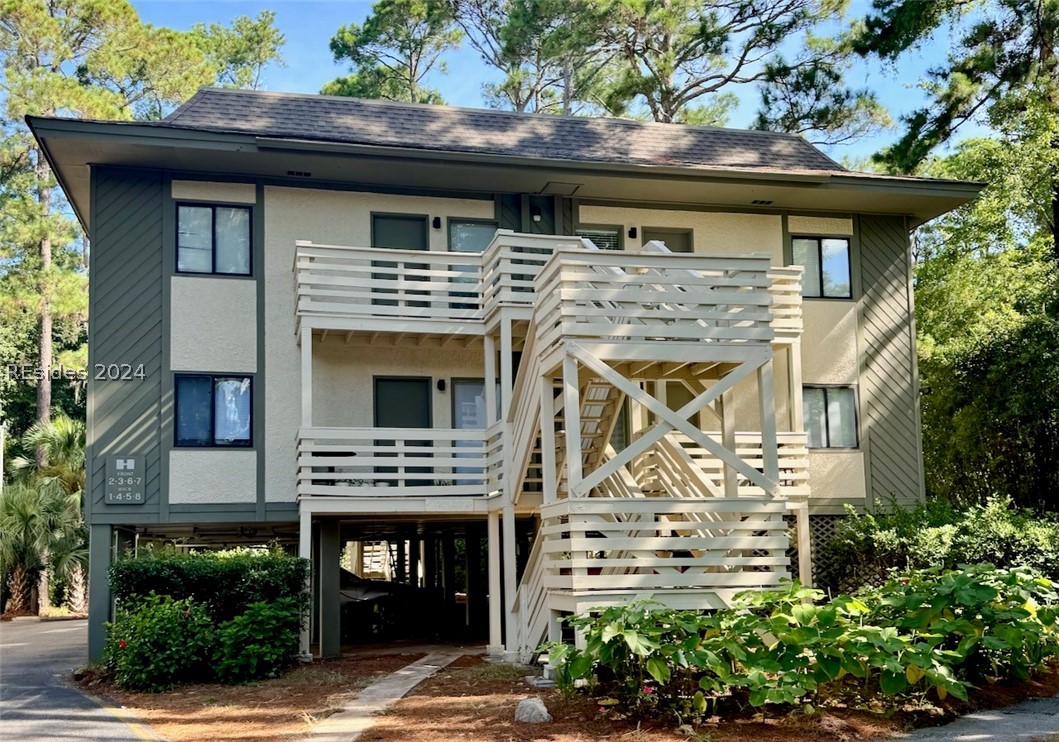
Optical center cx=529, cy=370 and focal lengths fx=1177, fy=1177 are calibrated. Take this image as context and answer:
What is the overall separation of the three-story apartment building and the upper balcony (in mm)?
57

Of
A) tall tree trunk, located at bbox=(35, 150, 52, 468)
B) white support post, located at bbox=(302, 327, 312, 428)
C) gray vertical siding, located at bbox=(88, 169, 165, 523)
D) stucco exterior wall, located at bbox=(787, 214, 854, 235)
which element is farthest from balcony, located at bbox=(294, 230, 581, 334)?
tall tree trunk, located at bbox=(35, 150, 52, 468)

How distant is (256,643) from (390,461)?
146 inches

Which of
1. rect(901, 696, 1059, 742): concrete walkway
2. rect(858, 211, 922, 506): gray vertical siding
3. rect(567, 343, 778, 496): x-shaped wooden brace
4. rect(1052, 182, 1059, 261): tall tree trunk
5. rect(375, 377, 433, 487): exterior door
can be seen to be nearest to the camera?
rect(901, 696, 1059, 742): concrete walkway

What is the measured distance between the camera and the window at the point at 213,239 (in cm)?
1809

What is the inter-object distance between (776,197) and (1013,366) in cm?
604

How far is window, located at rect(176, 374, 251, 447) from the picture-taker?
17.7m

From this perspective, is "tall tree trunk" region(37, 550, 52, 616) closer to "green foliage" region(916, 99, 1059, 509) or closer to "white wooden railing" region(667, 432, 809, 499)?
"white wooden railing" region(667, 432, 809, 499)

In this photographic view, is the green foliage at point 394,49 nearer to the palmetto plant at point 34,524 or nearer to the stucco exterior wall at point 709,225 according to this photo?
the palmetto plant at point 34,524

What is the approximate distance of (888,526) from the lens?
57.7ft

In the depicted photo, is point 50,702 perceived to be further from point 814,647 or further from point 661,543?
point 814,647

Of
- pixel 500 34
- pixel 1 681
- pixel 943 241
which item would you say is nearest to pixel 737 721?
pixel 1 681

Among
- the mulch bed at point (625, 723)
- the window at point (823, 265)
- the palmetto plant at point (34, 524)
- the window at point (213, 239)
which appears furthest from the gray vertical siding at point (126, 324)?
the palmetto plant at point (34, 524)

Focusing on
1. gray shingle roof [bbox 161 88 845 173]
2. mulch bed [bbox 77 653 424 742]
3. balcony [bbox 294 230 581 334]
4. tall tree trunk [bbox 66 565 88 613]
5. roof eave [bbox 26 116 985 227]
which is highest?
gray shingle roof [bbox 161 88 845 173]

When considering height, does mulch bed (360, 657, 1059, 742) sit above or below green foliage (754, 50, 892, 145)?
below
